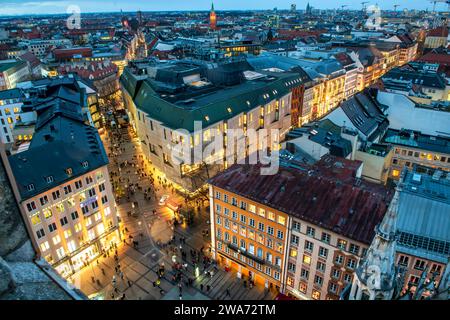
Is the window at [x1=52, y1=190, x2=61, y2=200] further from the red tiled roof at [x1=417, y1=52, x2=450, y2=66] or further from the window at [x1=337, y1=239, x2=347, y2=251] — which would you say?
the red tiled roof at [x1=417, y1=52, x2=450, y2=66]

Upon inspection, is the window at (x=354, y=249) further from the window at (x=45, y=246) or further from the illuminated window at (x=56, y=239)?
the window at (x=45, y=246)

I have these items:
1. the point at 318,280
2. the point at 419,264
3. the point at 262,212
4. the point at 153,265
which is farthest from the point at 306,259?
the point at 153,265

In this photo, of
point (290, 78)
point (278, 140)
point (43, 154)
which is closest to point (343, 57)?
point (290, 78)

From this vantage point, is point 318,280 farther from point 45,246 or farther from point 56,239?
point 45,246

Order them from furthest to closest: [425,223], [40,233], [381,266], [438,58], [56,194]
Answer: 1. [438,58]
2. [56,194]
3. [40,233]
4. [425,223]
5. [381,266]

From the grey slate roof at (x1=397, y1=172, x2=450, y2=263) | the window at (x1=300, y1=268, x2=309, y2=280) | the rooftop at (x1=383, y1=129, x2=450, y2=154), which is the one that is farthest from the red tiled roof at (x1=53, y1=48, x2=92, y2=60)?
the grey slate roof at (x1=397, y1=172, x2=450, y2=263)

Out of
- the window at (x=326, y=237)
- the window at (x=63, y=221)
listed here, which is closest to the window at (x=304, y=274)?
the window at (x=326, y=237)

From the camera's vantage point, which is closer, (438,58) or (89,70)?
(438,58)
